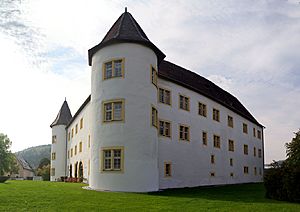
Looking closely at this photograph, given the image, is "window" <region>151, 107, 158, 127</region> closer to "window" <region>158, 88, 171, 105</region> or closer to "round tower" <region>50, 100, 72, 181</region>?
"window" <region>158, 88, 171, 105</region>

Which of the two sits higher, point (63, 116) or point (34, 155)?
point (63, 116)

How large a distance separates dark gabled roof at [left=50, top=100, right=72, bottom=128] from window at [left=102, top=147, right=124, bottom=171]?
126ft

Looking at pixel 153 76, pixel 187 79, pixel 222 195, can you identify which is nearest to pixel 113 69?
pixel 153 76

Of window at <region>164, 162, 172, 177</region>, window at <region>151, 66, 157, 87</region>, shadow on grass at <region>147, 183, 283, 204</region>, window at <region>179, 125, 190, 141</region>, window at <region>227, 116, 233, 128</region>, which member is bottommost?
shadow on grass at <region>147, 183, 283, 204</region>

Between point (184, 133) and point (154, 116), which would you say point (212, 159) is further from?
point (154, 116)

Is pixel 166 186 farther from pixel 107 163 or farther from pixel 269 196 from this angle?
pixel 269 196

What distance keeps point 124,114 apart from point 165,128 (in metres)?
6.90

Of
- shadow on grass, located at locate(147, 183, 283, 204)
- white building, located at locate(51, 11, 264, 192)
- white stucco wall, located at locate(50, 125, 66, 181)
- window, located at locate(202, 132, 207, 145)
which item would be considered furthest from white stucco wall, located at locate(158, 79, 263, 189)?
white stucco wall, located at locate(50, 125, 66, 181)

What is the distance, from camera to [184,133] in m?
34.8

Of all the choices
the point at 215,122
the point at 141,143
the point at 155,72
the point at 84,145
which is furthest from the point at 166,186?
the point at 84,145

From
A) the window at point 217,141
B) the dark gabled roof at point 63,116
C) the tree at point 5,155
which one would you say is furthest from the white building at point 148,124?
the tree at point 5,155

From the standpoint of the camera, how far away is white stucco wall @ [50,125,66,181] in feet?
200

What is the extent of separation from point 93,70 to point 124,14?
4.89m

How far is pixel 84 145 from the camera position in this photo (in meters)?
44.3
